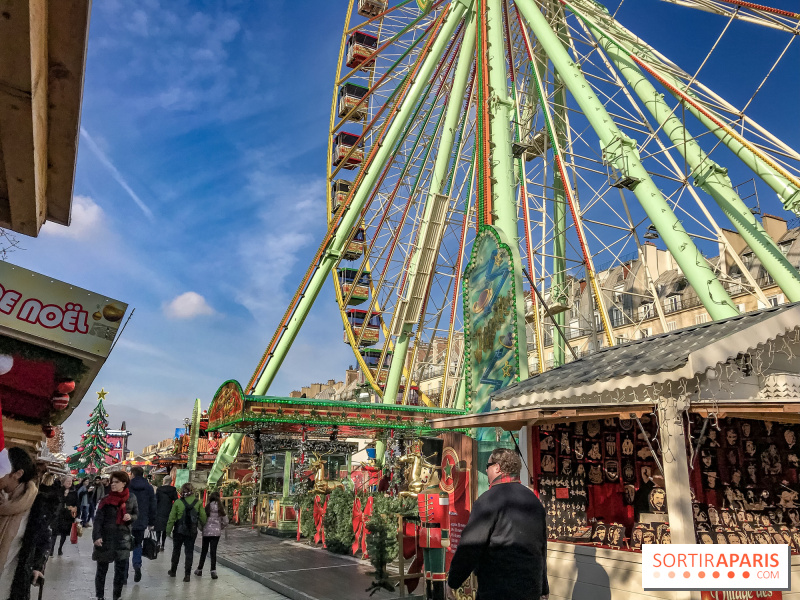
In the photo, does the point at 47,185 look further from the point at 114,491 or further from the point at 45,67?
the point at 114,491

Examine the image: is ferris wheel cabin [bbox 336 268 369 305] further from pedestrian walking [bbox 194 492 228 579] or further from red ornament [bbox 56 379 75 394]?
red ornament [bbox 56 379 75 394]

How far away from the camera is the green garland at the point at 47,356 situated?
4.20 metres

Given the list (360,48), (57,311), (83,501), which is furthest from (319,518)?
(360,48)

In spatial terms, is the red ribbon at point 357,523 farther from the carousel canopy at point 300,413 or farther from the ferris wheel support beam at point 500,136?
the carousel canopy at point 300,413

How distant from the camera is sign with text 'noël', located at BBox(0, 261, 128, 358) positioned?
3.90m

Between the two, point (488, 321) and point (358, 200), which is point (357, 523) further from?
point (358, 200)

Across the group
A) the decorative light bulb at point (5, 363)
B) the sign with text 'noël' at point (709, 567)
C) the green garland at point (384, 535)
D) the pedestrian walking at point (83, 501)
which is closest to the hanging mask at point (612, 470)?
the green garland at point (384, 535)

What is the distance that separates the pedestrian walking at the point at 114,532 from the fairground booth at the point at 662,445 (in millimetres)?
4086

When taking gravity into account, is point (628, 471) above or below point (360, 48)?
below

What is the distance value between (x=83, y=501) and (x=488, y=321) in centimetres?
1444

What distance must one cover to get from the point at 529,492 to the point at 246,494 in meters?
18.1

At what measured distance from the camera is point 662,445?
5742mm

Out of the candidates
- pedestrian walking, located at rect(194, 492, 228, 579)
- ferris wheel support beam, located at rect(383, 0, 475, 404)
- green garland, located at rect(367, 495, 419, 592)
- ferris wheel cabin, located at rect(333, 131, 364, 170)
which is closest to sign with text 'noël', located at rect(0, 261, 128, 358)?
green garland, located at rect(367, 495, 419, 592)

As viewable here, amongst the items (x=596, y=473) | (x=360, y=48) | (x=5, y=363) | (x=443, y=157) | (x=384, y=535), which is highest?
(x=360, y=48)
